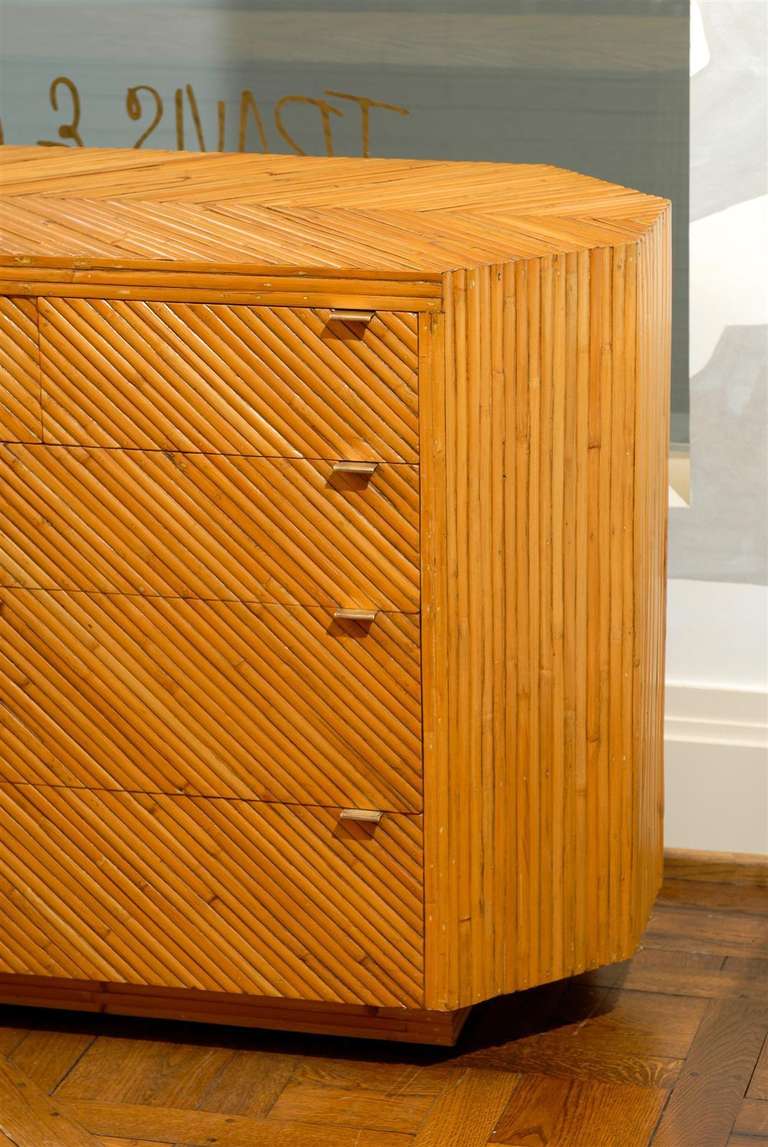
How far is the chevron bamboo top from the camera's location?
199 centimetres

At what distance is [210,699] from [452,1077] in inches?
22.0

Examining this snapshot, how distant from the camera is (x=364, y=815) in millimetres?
2113

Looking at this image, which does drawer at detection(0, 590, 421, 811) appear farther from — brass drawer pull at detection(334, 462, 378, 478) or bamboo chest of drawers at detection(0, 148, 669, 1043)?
brass drawer pull at detection(334, 462, 378, 478)

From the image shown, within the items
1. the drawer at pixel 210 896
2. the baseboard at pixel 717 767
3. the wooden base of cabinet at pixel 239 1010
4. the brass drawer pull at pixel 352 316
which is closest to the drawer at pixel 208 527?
the brass drawer pull at pixel 352 316

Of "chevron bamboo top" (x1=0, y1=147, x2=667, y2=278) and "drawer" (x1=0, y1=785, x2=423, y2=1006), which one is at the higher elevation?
"chevron bamboo top" (x1=0, y1=147, x2=667, y2=278)

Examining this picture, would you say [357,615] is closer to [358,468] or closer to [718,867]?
[358,468]

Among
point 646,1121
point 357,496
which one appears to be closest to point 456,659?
point 357,496

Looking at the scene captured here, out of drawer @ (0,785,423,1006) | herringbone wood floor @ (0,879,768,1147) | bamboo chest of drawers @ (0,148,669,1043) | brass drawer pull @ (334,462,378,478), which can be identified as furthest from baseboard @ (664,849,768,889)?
brass drawer pull @ (334,462,378,478)

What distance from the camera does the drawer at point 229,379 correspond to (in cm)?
197

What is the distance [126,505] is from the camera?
209 cm

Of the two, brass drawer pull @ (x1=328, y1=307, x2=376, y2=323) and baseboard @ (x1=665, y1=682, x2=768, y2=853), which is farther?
baseboard @ (x1=665, y1=682, x2=768, y2=853)

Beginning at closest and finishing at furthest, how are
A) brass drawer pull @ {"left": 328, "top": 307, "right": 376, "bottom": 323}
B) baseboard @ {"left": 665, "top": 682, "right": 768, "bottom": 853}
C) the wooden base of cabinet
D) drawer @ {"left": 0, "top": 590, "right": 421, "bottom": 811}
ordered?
brass drawer pull @ {"left": 328, "top": 307, "right": 376, "bottom": 323} → drawer @ {"left": 0, "top": 590, "right": 421, "bottom": 811} → the wooden base of cabinet → baseboard @ {"left": 665, "top": 682, "right": 768, "bottom": 853}

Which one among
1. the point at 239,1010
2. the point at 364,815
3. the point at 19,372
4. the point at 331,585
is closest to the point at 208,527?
the point at 331,585

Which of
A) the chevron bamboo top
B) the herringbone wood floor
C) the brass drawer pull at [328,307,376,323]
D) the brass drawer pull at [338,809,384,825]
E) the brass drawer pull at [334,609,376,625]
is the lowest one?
the herringbone wood floor
